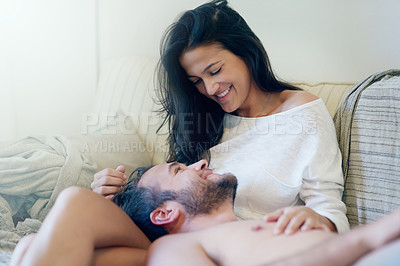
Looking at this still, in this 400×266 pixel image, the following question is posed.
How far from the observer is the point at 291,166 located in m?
1.21

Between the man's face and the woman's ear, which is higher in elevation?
the man's face

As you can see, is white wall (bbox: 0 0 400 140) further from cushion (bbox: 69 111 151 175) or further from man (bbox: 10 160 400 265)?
man (bbox: 10 160 400 265)

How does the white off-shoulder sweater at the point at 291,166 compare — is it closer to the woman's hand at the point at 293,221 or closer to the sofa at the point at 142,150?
the sofa at the point at 142,150

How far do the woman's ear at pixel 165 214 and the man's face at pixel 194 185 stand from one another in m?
0.02

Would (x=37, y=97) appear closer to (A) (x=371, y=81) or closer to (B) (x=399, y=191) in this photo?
(A) (x=371, y=81)

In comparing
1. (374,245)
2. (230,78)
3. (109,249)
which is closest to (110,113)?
(230,78)

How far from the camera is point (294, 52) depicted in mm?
1709

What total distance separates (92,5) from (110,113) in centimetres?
68

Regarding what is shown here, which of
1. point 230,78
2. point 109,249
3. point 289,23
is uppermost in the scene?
point 289,23

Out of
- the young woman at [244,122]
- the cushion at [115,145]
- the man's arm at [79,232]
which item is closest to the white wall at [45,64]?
the cushion at [115,145]

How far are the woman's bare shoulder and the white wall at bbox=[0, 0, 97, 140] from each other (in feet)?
4.09

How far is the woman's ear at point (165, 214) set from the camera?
99cm

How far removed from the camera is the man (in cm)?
64

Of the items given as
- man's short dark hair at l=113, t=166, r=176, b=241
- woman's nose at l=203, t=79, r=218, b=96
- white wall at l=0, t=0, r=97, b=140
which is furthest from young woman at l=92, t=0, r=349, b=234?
white wall at l=0, t=0, r=97, b=140
